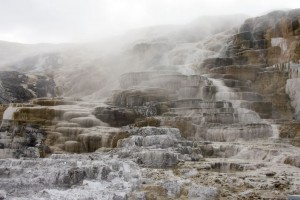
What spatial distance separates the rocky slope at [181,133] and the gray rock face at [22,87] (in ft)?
28.5

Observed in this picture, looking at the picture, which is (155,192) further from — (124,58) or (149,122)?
(124,58)

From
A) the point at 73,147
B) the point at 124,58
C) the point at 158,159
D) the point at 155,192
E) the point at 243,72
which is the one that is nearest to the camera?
the point at 155,192

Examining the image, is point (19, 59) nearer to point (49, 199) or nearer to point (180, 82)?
point (180, 82)

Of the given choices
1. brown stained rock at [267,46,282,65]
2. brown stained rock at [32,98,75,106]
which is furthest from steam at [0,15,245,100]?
brown stained rock at [32,98,75,106]

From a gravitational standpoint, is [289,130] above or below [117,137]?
above

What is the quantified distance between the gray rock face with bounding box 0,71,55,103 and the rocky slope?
869 cm

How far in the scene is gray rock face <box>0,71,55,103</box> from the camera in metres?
31.0

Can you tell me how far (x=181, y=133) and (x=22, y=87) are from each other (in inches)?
733

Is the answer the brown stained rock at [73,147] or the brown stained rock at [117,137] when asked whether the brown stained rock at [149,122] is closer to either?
the brown stained rock at [117,137]

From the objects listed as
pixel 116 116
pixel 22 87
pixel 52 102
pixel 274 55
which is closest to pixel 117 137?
pixel 116 116

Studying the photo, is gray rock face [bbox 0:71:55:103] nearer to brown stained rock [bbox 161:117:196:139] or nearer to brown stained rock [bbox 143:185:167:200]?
brown stained rock [bbox 161:117:196:139]

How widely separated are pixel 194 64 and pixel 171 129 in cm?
1429

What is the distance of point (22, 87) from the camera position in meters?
32.9

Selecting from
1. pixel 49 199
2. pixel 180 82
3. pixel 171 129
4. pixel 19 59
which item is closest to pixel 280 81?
pixel 180 82
